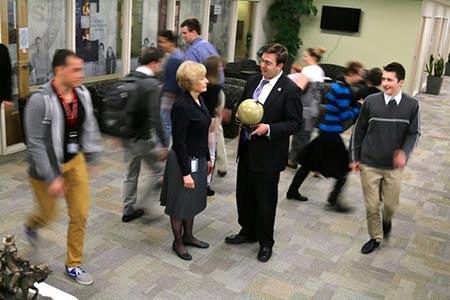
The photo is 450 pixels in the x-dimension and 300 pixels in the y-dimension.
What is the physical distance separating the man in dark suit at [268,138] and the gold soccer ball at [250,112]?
0.06 metres

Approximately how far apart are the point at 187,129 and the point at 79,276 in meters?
1.26

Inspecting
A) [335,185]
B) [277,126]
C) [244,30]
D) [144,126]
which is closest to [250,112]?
[277,126]

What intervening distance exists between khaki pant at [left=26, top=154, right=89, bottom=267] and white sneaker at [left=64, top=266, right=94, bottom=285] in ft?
0.68

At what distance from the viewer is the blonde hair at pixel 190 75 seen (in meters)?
3.56

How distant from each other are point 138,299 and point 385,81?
2.42 meters

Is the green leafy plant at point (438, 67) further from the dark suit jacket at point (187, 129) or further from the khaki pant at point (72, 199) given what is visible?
the khaki pant at point (72, 199)

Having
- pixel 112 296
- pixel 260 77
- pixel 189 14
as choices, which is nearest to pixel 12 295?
pixel 112 296

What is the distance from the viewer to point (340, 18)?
39.1 feet

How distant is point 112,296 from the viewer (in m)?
3.41

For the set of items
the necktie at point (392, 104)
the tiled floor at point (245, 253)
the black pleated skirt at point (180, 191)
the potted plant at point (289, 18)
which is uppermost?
the potted plant at point (289, 18)

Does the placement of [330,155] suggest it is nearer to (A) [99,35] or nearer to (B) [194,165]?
(B) [194,165]

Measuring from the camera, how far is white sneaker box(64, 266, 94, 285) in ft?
11.5

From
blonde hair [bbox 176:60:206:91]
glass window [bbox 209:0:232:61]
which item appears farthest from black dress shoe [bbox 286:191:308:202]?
glass window [bbox 209:0:232:61]

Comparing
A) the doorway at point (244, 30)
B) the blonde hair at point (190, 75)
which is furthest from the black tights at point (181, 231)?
the doorway at point (244, 30)
